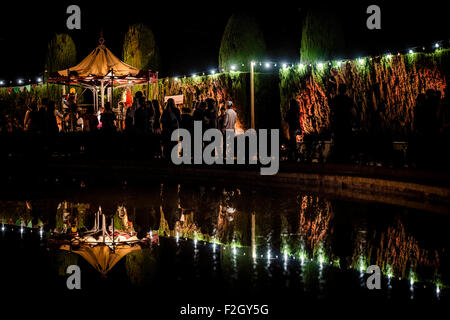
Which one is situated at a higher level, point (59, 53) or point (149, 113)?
point (59, 53)

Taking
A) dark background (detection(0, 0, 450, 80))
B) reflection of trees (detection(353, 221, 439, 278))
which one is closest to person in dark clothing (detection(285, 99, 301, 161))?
dark background (detection(0, 0, 450, 80))

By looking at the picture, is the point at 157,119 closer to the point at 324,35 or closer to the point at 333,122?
the point at 324,35

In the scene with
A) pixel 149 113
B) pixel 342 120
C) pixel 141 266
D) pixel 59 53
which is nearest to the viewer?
pixel 141 266

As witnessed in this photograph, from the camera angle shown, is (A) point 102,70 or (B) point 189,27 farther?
(B) point 189,27

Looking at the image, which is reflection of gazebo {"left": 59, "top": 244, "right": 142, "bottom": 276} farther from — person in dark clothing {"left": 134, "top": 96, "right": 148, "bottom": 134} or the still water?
person in dark clothing {"left": 134, "top": 96, "right": 148, "bottom": 134}

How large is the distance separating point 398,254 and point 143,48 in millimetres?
25946

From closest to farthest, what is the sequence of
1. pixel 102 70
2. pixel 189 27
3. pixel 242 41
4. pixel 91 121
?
pixel 242 41 < pixel 102 70 < pixel 91 121 < pixel 189 27

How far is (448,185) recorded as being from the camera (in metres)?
11.4

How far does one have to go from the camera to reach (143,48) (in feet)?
104

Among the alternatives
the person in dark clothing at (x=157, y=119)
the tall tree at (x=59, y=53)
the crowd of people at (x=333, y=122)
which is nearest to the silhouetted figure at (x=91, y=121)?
the crowd of people at (x=333, y=122)

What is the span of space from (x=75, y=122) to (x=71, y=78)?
3.46 m

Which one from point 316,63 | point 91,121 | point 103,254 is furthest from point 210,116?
point 103,254

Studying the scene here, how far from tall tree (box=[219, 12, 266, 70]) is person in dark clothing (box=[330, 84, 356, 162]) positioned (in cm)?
849
